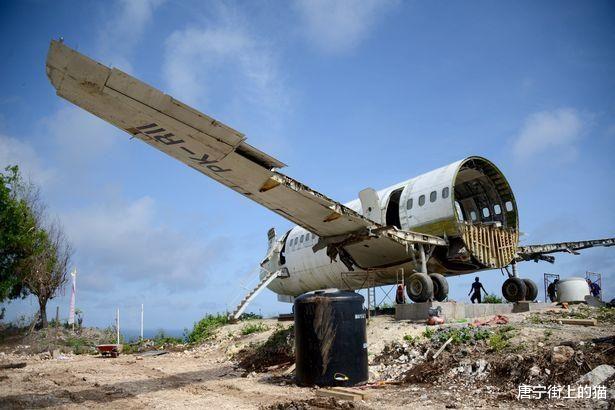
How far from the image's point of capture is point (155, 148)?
1260 centimetres

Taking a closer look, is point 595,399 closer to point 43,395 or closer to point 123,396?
point 123,396

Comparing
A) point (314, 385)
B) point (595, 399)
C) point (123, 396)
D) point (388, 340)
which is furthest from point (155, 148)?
point (595, 399)

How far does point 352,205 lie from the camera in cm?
2209

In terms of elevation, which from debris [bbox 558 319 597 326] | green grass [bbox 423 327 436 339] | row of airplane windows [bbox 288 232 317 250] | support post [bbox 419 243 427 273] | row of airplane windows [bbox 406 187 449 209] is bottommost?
green grass [bbox 423 327 436 339]

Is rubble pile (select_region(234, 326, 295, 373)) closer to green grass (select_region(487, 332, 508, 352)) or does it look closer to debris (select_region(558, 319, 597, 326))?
green grass (select_region(487, 332, 508, 352))

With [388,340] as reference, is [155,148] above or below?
above

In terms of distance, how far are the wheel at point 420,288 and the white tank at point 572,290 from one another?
8.15 metres

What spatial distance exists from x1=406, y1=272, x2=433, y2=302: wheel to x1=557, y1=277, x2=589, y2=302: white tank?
8152mm

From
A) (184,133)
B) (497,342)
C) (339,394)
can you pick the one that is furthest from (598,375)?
(184,133)

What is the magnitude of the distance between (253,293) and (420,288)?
13327 millimetres

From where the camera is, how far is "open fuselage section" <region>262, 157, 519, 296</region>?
55.9 ft

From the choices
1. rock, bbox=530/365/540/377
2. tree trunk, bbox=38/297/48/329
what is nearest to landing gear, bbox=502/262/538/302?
rock, bbox=530/365/540/377

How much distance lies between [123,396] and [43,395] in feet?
6.19

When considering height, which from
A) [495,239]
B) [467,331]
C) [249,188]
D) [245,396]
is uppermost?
[249,188]
